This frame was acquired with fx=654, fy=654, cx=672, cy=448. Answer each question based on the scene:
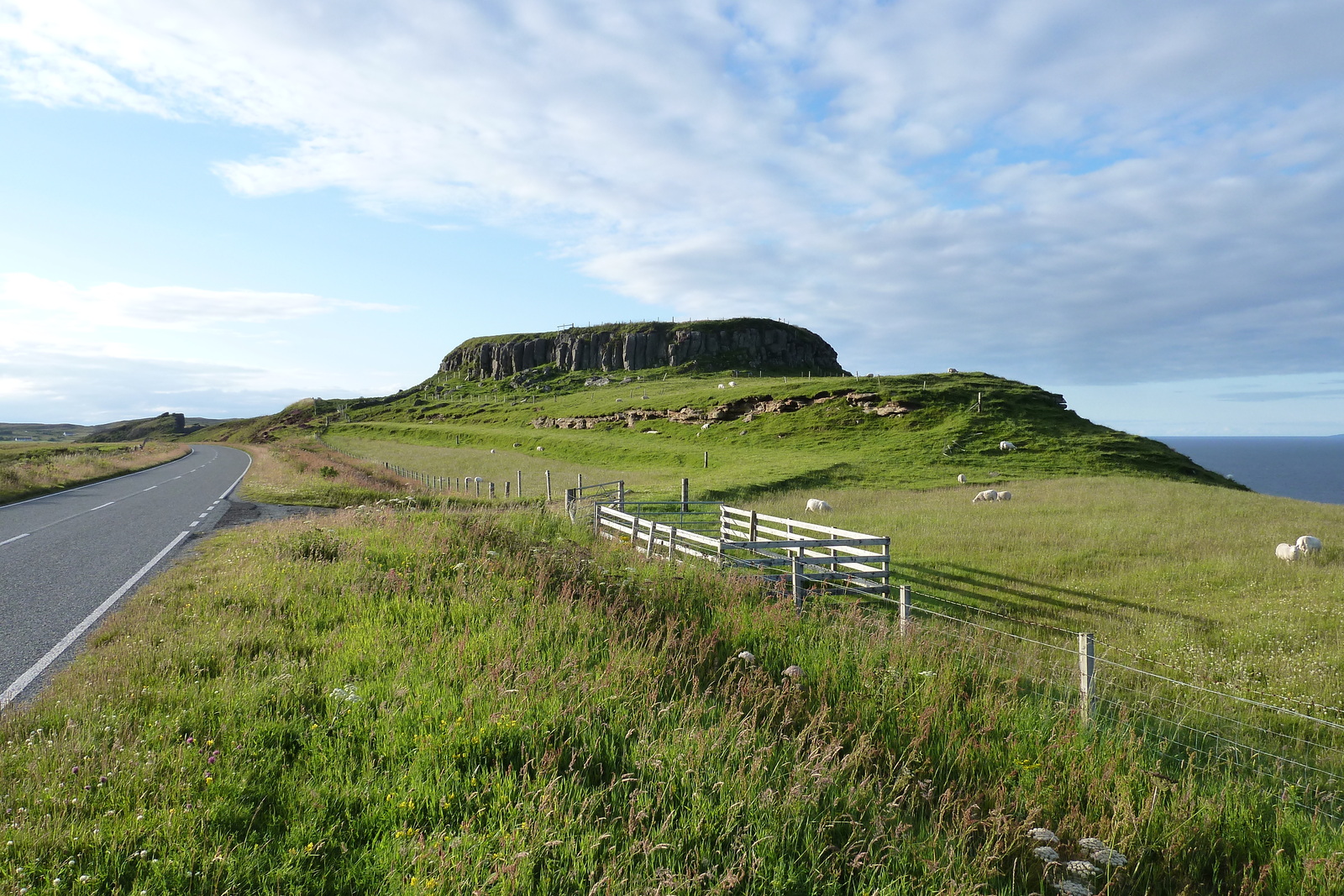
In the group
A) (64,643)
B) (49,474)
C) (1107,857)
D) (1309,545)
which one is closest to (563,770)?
(1107,857)

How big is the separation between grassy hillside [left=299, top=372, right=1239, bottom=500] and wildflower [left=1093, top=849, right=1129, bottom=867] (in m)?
28.5

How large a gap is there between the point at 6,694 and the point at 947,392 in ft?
205

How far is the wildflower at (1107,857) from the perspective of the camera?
14.6ft

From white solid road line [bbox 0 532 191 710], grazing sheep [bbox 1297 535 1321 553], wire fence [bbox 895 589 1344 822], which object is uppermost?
white solid road line [bbox 0 532 191 710]

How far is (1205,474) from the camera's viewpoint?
156ft

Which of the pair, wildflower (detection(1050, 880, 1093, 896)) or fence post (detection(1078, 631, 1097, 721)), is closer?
wildflower (detection(1050, 880, 1093, 896))

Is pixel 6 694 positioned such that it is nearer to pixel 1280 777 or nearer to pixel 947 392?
pixel 1280 777

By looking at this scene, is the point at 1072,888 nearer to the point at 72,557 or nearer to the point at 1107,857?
the point at 1107,857

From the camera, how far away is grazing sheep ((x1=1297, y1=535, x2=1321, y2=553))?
17578mm

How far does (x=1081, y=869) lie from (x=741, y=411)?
6682 cm

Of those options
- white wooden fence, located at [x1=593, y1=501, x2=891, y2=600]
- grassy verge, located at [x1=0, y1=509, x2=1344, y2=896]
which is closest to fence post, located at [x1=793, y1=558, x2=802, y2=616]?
white wooden fence, located at [x1=593, y1=501, x2=891, y2=600]

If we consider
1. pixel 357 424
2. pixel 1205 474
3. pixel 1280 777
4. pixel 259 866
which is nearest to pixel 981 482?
pixel 1205 474

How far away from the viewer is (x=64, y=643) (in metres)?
7.79

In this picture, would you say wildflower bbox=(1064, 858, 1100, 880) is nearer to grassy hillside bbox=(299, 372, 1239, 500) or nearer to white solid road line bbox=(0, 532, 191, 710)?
white solid road line bbox=(0, 532, 191, 710)
